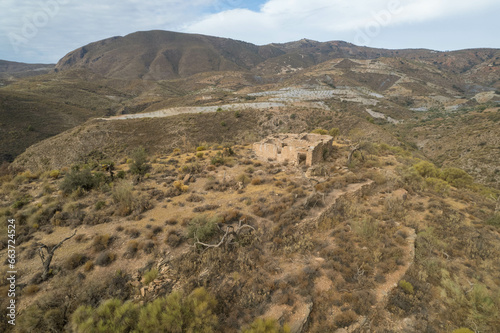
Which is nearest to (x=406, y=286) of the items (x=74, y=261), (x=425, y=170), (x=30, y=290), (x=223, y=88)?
(x=74, y=261)

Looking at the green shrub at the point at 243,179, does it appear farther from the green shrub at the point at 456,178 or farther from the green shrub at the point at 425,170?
the green shrub at the point at 456,178

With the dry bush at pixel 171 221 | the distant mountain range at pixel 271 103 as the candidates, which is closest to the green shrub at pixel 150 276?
the dry bush at pixel 171 221

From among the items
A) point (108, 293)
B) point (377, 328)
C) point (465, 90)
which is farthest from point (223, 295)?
point (465, 90)

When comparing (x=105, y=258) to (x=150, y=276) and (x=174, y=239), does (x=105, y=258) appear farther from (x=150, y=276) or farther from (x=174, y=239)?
(x=174, y=239)

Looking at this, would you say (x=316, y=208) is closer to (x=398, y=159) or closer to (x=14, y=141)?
(x=398, y=159)

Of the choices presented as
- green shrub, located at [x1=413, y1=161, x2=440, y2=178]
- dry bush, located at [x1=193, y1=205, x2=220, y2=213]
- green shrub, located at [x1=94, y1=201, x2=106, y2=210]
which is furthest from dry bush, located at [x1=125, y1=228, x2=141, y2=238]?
green shrub, located at [x1=413, y1=161, x2=440, y2=178]
